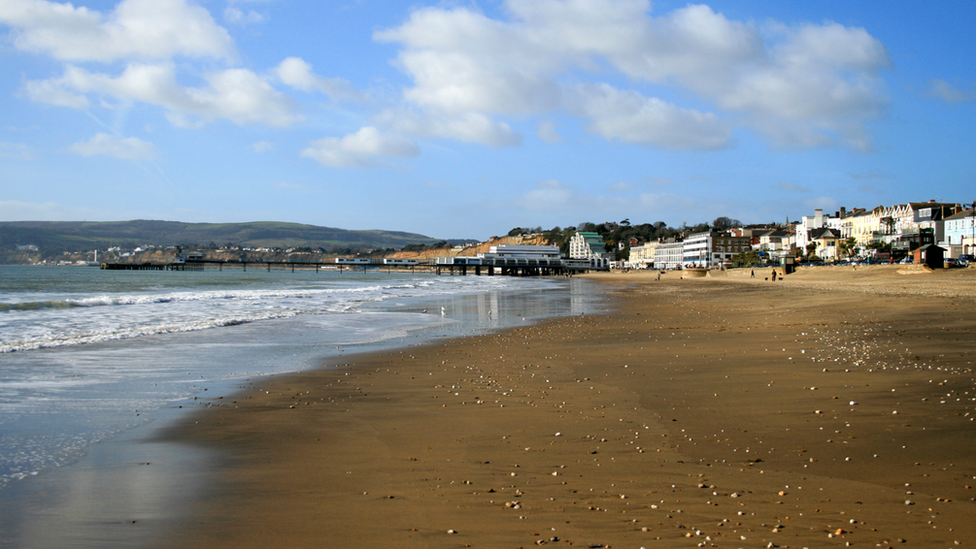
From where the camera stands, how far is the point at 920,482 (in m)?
3.64

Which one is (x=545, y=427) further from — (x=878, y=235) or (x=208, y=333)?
(x=878, y=235)

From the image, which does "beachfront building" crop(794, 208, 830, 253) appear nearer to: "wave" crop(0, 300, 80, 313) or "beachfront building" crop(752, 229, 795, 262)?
"beachfront building" crop(752, 229, 795, 262)

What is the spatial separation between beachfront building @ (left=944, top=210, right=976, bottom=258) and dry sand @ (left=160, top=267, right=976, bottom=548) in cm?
6417

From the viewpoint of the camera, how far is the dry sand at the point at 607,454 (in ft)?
10.5

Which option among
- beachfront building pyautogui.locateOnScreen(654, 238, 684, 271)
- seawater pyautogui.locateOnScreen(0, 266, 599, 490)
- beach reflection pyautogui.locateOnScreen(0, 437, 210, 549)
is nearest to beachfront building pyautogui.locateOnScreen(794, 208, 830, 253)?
beachfront building pyautogui.locateOnScreen(654, 238, 684, 271)

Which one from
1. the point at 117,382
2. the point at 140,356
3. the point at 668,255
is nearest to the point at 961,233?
the point at 668,255

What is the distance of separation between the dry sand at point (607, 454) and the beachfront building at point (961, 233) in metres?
64.2

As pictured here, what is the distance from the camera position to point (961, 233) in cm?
6219

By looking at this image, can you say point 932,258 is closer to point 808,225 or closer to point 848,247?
point 848,247

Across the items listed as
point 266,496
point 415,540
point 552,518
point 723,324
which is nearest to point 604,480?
point 552,518

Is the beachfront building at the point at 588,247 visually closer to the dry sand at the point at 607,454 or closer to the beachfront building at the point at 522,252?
the beachfront building at the point at 522,252

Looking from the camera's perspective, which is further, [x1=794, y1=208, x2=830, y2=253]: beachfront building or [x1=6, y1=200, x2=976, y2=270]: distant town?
[x1=794, y1=208, x2=830, y2=253]: beachfront building

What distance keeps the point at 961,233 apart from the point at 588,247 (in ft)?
328

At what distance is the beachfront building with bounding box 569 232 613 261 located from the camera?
157m
